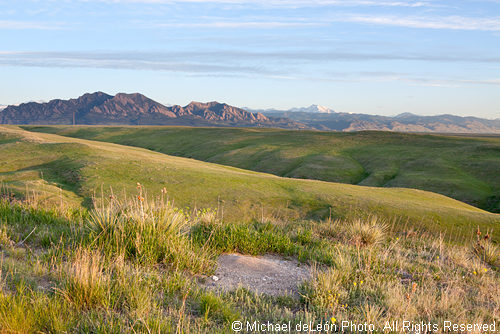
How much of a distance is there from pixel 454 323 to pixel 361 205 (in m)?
21.2

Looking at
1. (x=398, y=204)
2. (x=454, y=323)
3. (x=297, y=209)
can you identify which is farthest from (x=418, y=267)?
(x=398, y=204)

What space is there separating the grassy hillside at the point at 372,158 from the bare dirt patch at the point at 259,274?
52718 mm

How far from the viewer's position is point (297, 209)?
25797 millimetres

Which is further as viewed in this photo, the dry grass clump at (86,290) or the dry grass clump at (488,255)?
the dry grass clump at (488,255)

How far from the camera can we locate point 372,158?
83.2 m

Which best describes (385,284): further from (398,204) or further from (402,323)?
(398,204)

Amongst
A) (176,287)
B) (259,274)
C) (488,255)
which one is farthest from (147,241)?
(488,255)

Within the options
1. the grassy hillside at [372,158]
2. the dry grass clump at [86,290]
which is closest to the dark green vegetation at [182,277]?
the dry grass clump at [86,290]

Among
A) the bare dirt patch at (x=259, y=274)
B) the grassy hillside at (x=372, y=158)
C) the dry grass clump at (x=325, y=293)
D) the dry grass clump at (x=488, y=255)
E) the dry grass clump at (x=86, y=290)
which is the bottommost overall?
the grassy hillside at (x=372, y=158)

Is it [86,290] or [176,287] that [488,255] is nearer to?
[176,287]

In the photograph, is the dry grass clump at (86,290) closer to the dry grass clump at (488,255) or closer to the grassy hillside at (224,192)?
the dry grass clump at (488,255)

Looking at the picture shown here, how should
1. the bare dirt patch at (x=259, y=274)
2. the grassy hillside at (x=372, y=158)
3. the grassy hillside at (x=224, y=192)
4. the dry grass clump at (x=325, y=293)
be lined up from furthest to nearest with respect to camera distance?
the grassy hillside at (x=372, y=158) < the grassy hillside at (x=224, y=192) < the bare dirt patch at (x=259, y=274) < the dry grass clump at (x=325, y=293)

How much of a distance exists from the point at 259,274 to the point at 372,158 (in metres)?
80.5

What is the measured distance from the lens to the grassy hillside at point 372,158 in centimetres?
5991
